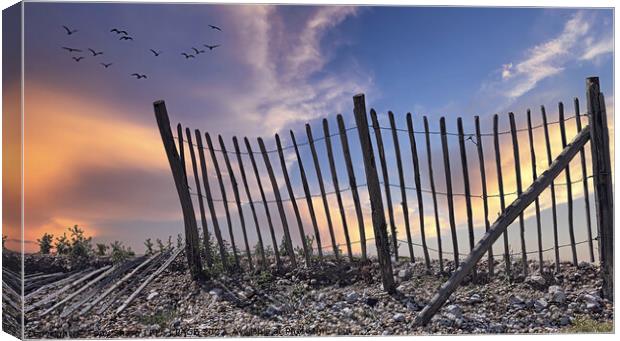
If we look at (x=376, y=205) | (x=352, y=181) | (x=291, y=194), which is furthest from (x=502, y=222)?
(x=291, y=194)

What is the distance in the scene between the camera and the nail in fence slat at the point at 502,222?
17.7 feet

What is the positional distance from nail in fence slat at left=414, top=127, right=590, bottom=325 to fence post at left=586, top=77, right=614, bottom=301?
0.12m

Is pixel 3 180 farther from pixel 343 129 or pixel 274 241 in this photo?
pixel 343 129

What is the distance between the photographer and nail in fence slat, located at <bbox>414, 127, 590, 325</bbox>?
5406 millimetres

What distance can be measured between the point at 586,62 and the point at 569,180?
3.66 ft

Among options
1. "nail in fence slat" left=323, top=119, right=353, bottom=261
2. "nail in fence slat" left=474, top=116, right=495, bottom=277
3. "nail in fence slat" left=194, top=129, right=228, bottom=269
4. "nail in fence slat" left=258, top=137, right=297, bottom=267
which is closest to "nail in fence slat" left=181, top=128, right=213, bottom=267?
"nail in fence slat" left=194, top=129, right=228, bottom=269

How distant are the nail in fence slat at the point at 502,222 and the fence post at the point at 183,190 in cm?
235

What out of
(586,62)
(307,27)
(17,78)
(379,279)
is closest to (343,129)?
(307,27)

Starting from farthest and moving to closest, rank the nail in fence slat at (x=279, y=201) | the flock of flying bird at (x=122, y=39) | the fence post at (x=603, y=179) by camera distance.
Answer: the nail in fence slat at (x=279, y=201)
the fence post at (x=603, y=179)
the flock of flying bird at (x=122, y=39)

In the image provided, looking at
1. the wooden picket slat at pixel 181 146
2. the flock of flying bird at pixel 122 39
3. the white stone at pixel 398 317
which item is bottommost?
the white stone at pixel 398 317

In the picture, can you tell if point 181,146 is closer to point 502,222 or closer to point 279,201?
point 279,201

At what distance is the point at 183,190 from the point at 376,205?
6.36 feet

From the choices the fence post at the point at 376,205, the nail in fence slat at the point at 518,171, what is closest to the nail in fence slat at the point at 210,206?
the fence post at the point at 376,205

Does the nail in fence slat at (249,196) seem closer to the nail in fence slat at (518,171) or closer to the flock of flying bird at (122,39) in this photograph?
the flock of flying bird at (122,39)
